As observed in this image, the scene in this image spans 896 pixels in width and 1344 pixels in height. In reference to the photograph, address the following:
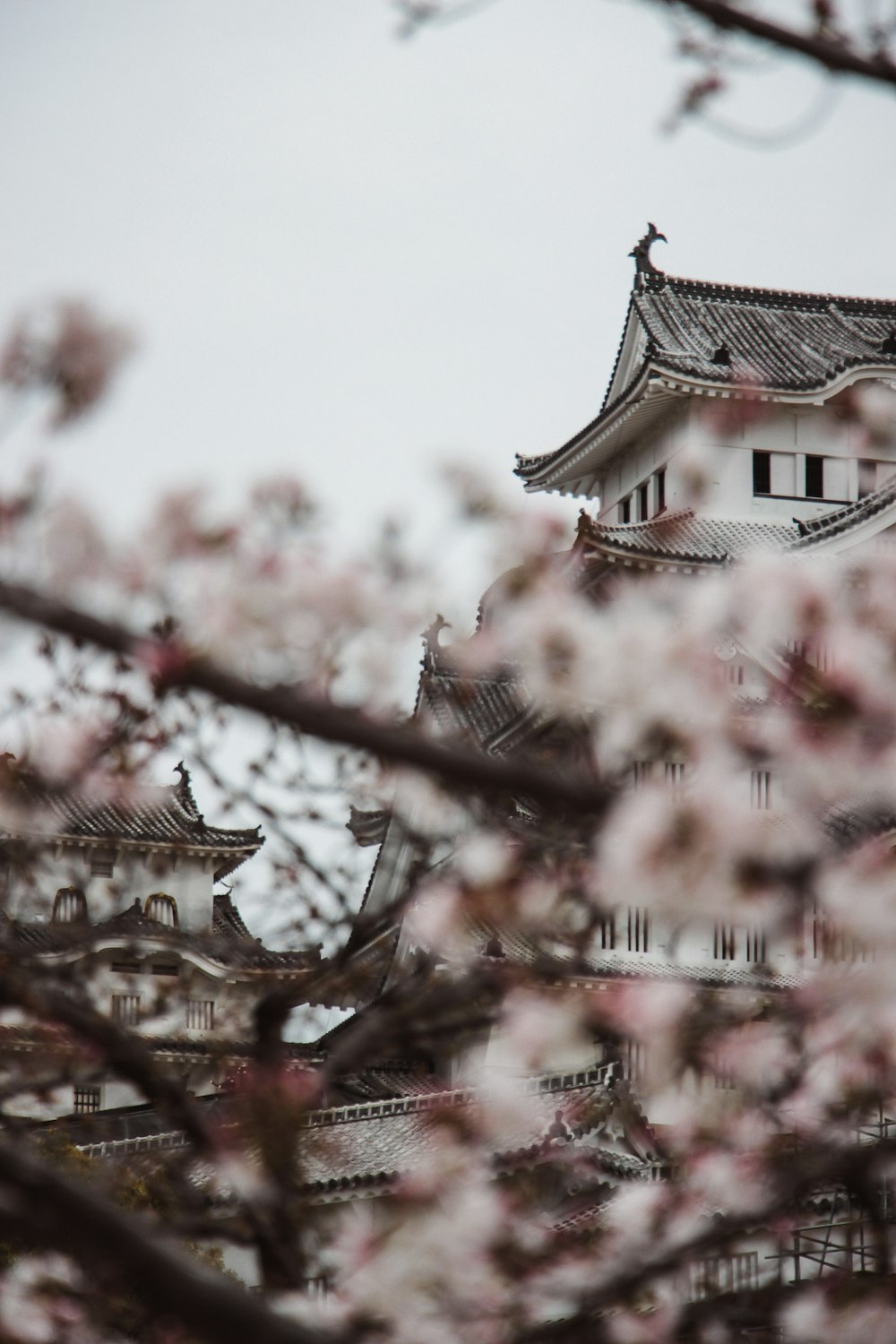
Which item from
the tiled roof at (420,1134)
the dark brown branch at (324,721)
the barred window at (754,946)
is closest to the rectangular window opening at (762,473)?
the barred window at (754,946)

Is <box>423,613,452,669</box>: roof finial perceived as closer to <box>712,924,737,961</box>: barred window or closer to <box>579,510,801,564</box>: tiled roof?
<box>579,510,801,564</box>: tiled roof

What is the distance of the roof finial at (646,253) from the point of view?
28.6 meters

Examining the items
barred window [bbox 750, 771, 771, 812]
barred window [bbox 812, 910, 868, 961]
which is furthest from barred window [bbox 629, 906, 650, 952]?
barred window [bbox 812, 910, 868, 961]

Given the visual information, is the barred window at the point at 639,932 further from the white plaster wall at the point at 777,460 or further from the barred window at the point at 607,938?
the white plaster wall at the point at 777,460

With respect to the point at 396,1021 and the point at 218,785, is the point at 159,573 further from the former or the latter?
the point at 218,785

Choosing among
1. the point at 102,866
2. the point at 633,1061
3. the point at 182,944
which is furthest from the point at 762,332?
the point at 182,944

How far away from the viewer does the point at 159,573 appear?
408 cm

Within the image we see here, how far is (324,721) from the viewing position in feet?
8.14

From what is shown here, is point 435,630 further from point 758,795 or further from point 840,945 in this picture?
point 840,945

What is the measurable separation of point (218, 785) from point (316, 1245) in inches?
58.6

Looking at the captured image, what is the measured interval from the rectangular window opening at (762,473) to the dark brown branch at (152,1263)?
2393 cm

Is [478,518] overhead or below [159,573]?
overhead

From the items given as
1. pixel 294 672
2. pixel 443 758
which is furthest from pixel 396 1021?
pixel 443 758

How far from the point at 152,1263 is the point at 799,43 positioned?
2794 mm
